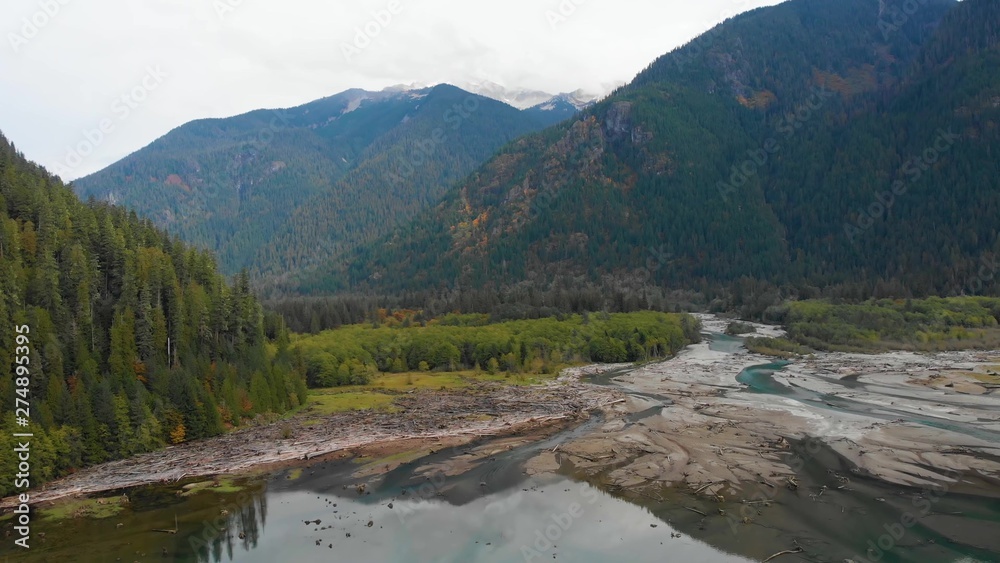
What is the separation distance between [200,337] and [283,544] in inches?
1853

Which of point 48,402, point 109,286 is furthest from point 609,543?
point 109,286

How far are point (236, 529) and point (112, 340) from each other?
35508mm

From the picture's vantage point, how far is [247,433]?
6788 cm

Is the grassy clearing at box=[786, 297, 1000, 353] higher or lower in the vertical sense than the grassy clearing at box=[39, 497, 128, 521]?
lower

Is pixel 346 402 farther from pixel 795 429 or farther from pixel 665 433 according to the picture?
pixel 795 429

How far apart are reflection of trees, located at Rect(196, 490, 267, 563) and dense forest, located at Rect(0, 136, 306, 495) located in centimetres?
1925

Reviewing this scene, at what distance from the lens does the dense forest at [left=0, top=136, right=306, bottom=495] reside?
55531 mm

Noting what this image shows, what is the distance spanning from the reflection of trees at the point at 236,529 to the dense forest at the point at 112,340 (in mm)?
19254

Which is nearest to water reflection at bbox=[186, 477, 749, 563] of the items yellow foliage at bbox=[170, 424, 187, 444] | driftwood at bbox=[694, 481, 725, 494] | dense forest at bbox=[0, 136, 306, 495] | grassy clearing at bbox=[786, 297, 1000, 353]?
driftwood at bbox=[694, 481, 725, 494]

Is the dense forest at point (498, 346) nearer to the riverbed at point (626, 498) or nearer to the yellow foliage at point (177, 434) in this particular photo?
the yellow foliage at point (177, 434)

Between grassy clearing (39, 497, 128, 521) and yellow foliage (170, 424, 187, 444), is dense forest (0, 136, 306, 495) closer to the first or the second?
yellow foliage (170, 424, 187, 444)

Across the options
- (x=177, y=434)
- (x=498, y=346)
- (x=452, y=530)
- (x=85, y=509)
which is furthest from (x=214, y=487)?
(x=498, y=346)

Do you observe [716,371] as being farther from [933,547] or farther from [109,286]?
[109,286]

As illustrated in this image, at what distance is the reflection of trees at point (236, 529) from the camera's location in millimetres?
37375
